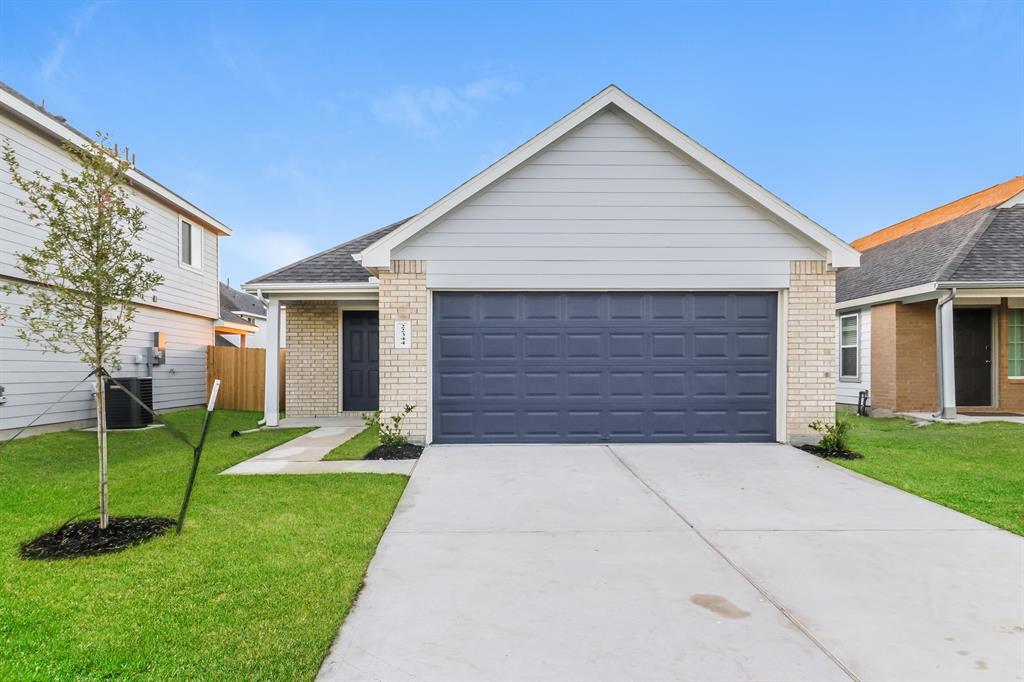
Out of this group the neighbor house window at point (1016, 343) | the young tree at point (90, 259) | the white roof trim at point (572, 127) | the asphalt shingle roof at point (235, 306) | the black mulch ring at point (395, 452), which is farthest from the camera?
the asphalt shingle roof at point (235, 306)

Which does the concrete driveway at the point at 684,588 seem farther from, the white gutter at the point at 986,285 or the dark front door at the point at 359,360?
the white gutter at the point at 986,285

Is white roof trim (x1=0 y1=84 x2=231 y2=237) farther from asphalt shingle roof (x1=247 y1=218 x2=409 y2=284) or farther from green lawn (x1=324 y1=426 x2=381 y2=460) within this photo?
green lawn (x1=324 y1=426 x2=381 y2=460)

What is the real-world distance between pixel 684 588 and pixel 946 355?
10767 millimetres

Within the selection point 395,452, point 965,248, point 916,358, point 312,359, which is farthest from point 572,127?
point 965,248

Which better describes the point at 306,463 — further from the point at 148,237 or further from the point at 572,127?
the point at 148,237

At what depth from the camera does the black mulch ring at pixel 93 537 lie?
3973mm

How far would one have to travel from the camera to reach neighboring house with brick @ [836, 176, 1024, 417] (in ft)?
35.2

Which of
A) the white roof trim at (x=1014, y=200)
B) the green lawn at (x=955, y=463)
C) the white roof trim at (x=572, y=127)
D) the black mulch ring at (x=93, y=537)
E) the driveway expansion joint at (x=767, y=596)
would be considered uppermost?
the white roof trim at (x=1014, y=200)

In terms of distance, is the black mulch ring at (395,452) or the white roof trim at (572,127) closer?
the black mulch ring at (395,452)

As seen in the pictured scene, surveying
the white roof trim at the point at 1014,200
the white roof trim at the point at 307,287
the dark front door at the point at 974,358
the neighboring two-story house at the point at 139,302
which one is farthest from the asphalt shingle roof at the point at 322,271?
the white roof trim at the point at 1014,200

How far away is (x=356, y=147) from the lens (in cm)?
2388

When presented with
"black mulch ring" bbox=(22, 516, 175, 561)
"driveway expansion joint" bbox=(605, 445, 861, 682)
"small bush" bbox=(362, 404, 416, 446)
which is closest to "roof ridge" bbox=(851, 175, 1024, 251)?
"driveway expansion joint" bbox=(605, 445, 861, 682)

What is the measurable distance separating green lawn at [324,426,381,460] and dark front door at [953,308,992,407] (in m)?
13.3

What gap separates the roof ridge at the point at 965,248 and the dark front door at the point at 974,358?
1512 mm
